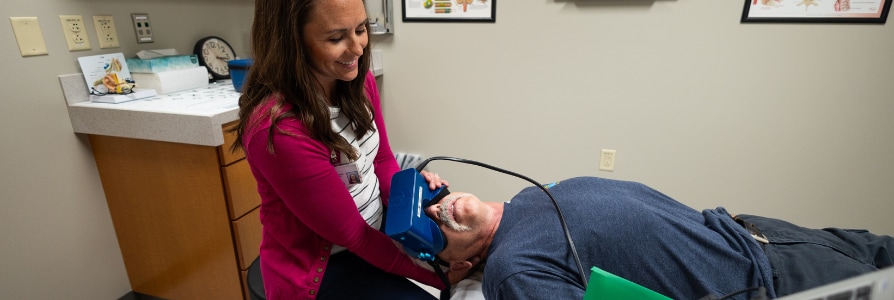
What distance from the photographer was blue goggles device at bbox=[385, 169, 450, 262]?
36.3 inches

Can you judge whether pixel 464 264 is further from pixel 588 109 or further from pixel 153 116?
pixel 588 109

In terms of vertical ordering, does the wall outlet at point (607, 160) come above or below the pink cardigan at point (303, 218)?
below

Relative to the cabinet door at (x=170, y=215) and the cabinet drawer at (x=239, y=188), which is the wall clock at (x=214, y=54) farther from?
the cabinet drawer at (x=239, y=188)

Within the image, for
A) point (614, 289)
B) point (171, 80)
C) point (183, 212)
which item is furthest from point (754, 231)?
point (171, 80)

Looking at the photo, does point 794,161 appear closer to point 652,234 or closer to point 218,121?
point 652,234

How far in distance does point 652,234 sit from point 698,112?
120 centimetres

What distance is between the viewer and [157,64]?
4.91ft

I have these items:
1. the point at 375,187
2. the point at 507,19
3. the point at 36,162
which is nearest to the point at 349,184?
the point at 375,187

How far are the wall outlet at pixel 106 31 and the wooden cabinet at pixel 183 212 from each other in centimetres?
32

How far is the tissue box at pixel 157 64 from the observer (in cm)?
148

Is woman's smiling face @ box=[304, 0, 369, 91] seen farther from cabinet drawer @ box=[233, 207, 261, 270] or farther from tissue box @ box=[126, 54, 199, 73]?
tissue box @ box=[126, 54, 199, 73]

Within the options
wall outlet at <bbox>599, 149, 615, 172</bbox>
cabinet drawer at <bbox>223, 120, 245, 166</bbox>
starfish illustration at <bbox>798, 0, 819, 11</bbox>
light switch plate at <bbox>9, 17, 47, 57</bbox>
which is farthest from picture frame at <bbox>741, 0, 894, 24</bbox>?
light switch plate at <bbox>9, 17, 47, 57</bbox>

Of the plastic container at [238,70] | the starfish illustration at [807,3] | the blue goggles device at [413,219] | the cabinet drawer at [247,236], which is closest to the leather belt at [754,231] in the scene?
the blue goggles device at [413,219]

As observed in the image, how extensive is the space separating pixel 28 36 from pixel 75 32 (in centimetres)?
13
